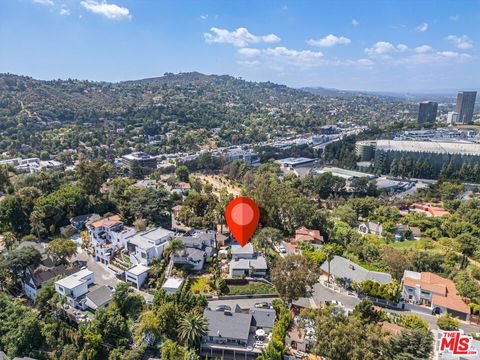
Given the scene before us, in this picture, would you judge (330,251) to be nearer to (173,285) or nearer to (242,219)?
(242,219)

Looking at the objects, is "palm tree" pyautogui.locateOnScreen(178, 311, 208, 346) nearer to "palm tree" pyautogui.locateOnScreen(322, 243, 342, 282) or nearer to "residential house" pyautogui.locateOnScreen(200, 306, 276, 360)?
"residential house" pyautogui.locateOnScreen(200, 306, 276, 360)

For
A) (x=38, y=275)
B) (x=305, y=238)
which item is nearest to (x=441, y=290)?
(x=305, y=238)

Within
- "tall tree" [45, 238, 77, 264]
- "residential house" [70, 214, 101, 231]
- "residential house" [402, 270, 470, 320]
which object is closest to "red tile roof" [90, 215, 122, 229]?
"residential house" [70, 214, 101, 231]

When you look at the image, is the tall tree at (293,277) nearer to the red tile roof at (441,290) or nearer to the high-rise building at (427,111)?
the red tile roof at (441,290)

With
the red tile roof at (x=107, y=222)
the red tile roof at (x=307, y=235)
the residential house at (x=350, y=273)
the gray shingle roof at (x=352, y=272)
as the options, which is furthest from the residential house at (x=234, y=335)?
the red tile roof at (x=107, y=222)

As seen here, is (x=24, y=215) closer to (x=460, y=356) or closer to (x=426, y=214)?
(x=460, y=356)

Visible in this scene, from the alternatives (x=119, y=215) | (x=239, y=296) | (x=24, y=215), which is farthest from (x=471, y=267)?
(x=24, y=215)
